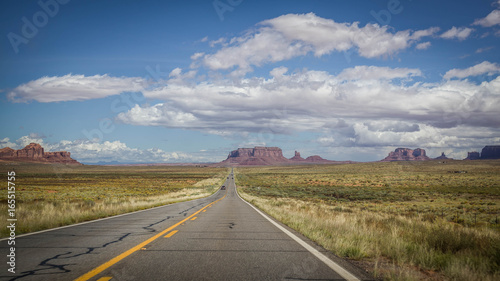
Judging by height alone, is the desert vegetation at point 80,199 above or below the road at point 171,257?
below

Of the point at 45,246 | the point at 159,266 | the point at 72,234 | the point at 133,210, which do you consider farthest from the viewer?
the point at 133,210

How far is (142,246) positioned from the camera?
654 centimetres

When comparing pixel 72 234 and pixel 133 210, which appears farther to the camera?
pixel 133 210

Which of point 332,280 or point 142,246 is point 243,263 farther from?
point 142,246

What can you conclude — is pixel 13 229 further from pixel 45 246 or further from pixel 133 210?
pixel 133 210

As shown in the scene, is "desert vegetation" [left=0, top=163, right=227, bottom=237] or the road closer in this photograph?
the road

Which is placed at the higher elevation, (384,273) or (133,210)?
(384,273)

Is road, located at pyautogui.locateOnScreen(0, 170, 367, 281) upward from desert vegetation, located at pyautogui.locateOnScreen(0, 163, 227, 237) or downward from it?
upward

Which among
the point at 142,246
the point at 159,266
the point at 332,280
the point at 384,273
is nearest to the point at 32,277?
the point at 159,266

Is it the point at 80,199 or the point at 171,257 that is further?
the point at 80,199

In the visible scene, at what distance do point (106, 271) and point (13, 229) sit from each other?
6161 mm

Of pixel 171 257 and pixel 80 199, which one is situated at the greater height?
pixel 171 257

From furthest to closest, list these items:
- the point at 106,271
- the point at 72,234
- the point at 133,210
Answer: the point at 133,210 < the point at 72,234 < the point at 106,271

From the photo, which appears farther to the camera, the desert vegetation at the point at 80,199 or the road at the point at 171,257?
the desert vegetation at the point at 80,199
